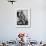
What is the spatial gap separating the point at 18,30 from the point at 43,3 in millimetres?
1307

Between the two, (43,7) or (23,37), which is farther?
(43,7)

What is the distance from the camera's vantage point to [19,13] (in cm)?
491

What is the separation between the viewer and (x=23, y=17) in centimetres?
491

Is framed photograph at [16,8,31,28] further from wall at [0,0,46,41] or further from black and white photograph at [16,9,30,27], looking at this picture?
wall at [0,0,46,41]

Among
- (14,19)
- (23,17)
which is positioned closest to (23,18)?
(23,17)

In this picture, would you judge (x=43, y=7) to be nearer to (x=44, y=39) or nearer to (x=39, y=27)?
(x=39, y=27)

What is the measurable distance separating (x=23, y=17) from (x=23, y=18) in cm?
4

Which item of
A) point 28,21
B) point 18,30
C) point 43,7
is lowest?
point 18,30

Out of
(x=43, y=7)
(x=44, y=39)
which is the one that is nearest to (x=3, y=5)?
(x=43, y=7)

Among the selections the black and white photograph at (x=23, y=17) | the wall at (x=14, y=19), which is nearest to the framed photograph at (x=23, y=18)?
the black and white photograph at (x=23, y=17)

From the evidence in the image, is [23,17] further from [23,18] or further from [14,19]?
[14,19]

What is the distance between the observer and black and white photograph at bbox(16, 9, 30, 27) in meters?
4.89

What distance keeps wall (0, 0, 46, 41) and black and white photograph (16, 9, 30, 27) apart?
0.14 meters

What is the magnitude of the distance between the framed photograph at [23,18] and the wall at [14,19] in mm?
107
